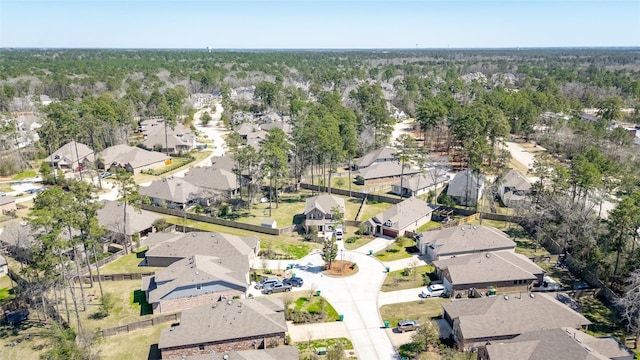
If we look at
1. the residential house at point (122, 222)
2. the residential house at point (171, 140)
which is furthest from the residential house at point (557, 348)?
the residential house at point (171, 140)

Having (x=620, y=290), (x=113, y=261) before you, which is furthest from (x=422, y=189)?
(x=113, y=261)

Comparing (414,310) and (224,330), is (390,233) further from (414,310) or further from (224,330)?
(224,330)

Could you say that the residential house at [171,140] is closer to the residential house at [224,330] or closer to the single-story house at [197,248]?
the single-story house at [197,248]

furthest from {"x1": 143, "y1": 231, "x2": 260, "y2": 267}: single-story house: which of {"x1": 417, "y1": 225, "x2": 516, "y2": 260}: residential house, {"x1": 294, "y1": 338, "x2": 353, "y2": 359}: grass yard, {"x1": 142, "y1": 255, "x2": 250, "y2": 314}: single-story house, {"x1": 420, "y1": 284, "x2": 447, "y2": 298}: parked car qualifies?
{"x1": 417, "y1": 225, "x2": 516, "y2": 260}: residential house

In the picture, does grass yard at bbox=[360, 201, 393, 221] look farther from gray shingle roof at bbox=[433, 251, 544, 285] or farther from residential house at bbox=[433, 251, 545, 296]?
residential house at bbox=[433, 251, 545, 296]

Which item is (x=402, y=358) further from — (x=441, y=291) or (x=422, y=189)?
(x=422, y=189)

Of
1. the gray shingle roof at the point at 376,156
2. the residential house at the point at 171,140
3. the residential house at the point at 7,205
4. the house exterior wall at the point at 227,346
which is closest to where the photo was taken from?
the house exterior wall at the point at 227,346
